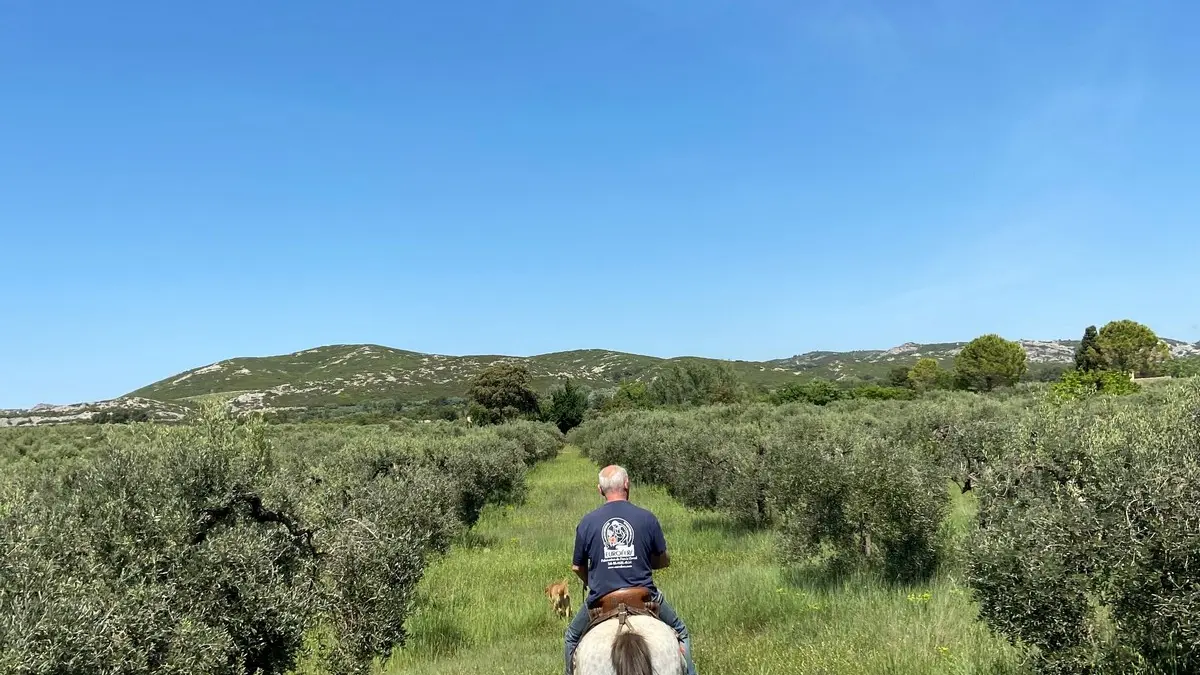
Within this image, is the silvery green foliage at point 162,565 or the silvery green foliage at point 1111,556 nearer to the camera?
the silvery green foliage at point 162,565

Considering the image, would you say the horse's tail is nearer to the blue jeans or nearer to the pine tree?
the blue jeans

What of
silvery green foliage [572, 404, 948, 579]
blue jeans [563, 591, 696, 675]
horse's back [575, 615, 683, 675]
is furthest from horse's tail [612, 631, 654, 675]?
silvery green foliage [572, 404, 948, 579]

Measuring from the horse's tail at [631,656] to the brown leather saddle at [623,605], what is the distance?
323 millimetres

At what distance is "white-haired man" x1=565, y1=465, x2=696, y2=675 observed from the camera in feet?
23.1

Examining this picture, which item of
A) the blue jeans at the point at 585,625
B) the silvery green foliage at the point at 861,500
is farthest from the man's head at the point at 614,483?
the silvery green foliage at the point at 861,500

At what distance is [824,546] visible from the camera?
15.5m

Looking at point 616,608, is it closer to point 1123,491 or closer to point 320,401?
point 1123,491

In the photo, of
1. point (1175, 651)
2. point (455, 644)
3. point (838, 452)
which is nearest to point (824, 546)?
point (838, 452)

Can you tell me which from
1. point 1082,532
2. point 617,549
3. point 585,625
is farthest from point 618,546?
point 1082,532

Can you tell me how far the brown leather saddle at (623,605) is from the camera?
6.75m

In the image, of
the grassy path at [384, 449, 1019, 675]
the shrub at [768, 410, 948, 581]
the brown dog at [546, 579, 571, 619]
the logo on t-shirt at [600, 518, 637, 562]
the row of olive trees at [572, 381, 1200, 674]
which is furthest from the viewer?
the brown dog at [546, 579, 571, 619]

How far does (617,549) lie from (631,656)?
1.10m

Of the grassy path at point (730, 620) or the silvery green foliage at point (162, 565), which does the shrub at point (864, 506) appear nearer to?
the grassy path at point (730, 620)

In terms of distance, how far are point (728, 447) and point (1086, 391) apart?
15391mm
